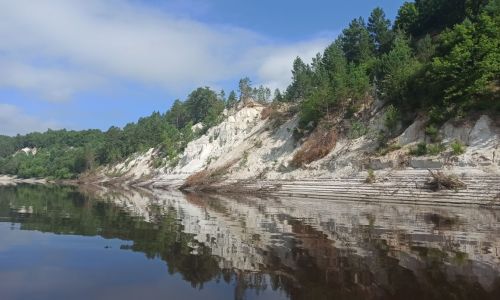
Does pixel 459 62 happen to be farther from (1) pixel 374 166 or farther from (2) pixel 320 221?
(2) pixel 320 221

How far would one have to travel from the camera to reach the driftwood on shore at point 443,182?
30.6m

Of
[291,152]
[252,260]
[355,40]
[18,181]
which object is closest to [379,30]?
[355,40]

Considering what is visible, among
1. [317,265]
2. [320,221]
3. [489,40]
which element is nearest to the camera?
[317,265]

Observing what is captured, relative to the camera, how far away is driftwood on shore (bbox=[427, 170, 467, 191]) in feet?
101

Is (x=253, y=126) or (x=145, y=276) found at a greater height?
(x=253, y=126)

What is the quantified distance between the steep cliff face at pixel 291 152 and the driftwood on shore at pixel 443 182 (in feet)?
3.80

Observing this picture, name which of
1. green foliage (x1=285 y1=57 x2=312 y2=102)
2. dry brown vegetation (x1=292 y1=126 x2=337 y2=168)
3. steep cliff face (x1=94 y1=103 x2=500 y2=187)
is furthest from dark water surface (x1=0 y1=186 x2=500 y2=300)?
green foliage (x1=285 y1=57 x2=312 y2=102)

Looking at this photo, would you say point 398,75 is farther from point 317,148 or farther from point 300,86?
point 300,86

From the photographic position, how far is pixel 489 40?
3534cm

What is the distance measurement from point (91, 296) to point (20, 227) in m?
12.9

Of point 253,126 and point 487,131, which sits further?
point 253,126

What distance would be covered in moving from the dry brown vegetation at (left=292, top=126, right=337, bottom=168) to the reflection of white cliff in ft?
79.8

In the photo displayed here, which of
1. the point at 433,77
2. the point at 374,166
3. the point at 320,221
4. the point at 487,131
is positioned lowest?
the point at 320,221

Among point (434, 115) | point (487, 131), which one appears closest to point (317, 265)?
point (487, 131)
